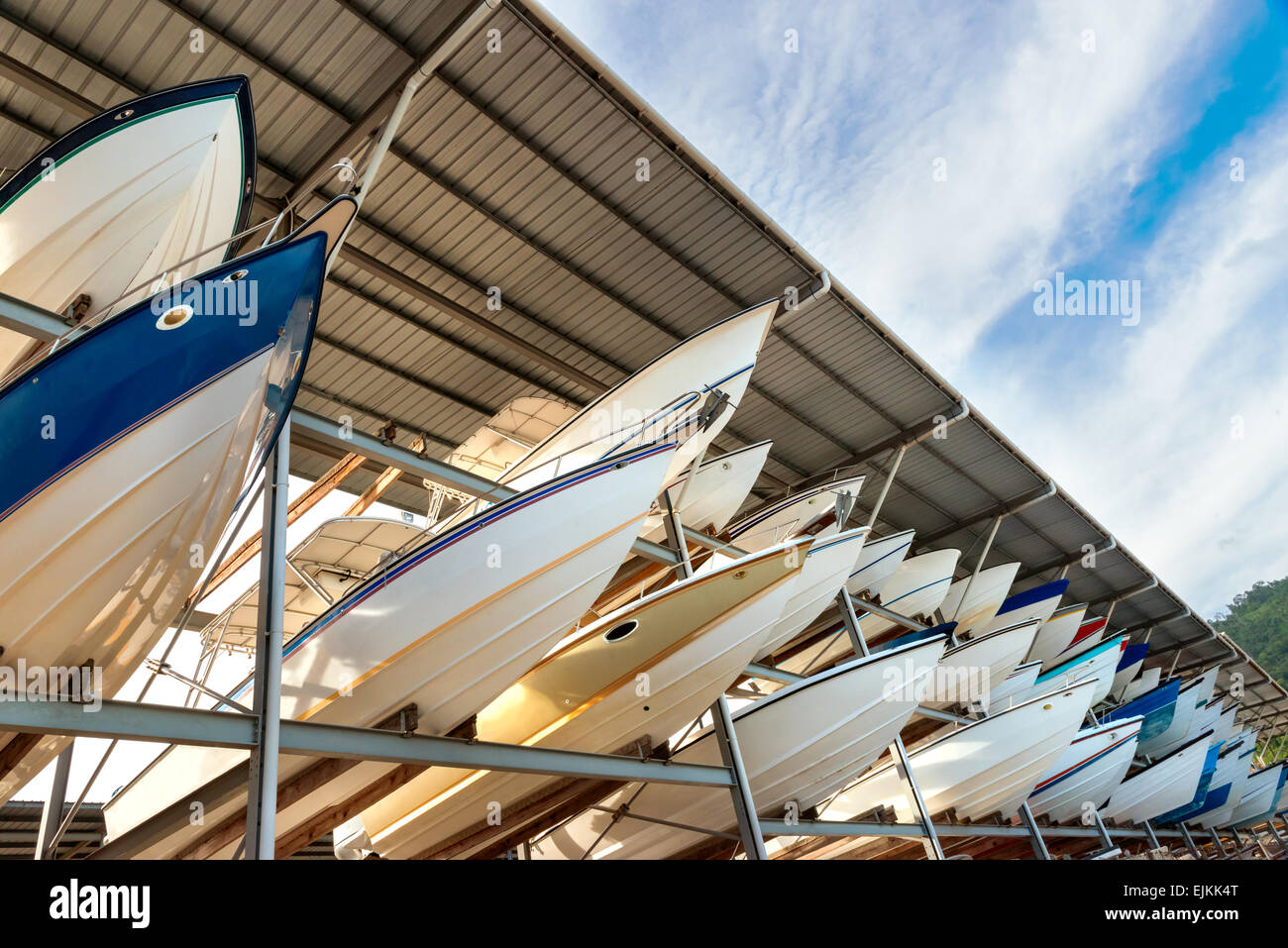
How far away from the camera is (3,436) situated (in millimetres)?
3367

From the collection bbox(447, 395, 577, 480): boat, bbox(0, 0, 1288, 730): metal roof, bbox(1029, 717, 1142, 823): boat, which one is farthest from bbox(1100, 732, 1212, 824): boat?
bbox(447, 395, 577, 480): boat

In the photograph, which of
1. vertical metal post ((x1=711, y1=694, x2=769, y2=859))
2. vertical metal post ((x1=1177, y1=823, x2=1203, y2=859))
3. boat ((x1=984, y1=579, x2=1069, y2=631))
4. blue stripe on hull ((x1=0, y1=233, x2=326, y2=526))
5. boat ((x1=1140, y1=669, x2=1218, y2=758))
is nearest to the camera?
blue stripe on hull ((x1=0, y1=233, x2=326, y2=526))

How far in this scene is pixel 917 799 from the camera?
28.8 ft

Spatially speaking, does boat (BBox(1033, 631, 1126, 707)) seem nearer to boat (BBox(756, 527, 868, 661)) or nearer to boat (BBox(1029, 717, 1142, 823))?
boat (BBox(1029, 717, 1142, 823))

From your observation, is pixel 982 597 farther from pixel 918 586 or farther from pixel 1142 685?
pixel 1142 685

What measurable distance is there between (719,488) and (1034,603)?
754cm

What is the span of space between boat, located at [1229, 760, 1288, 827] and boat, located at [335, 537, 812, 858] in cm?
1738

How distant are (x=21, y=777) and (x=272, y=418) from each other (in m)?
2.49

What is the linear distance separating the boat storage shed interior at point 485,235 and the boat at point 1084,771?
13.7 ft

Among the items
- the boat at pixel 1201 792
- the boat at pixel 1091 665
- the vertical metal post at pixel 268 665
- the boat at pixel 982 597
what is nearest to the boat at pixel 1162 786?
the boat at pixel 1201 792

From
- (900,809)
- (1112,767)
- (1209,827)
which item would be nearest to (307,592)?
(900,809)

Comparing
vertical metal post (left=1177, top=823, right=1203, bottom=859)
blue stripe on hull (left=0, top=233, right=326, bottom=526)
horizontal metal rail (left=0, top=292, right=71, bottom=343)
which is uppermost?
horizontal metal rail (left=0, top=292, right=71, bottom=343)

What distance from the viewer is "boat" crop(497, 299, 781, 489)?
7348mm

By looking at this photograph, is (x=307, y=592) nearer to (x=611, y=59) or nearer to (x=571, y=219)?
(x=571, y=219)
